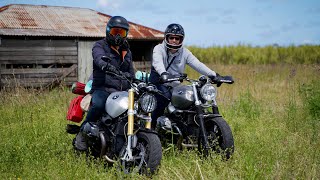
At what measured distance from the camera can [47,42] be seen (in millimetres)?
15531

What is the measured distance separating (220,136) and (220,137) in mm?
16

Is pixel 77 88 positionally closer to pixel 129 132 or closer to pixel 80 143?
pixel 80 143

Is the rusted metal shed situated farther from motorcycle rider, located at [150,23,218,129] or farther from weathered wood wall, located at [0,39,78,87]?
motorcycle rider, located at [150,23,218,129]

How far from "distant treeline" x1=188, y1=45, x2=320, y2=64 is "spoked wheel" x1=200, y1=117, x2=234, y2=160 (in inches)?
852

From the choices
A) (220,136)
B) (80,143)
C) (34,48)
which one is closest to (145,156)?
(220,136)

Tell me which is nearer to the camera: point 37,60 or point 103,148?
point 103,148

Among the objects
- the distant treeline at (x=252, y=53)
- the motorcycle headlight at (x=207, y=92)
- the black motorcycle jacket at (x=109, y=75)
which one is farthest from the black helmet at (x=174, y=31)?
the distant treeline at (x=252, y=53)

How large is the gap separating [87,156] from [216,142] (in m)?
1.77

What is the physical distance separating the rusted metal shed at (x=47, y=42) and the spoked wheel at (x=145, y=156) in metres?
9.59

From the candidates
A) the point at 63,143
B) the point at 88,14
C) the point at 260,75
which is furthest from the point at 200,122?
the point at 88,14

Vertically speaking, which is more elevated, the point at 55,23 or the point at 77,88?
the point at 55,23

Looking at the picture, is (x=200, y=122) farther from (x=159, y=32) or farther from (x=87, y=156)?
(x=159, y=32)

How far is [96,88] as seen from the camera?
5.54m

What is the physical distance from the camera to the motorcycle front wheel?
512 cm
